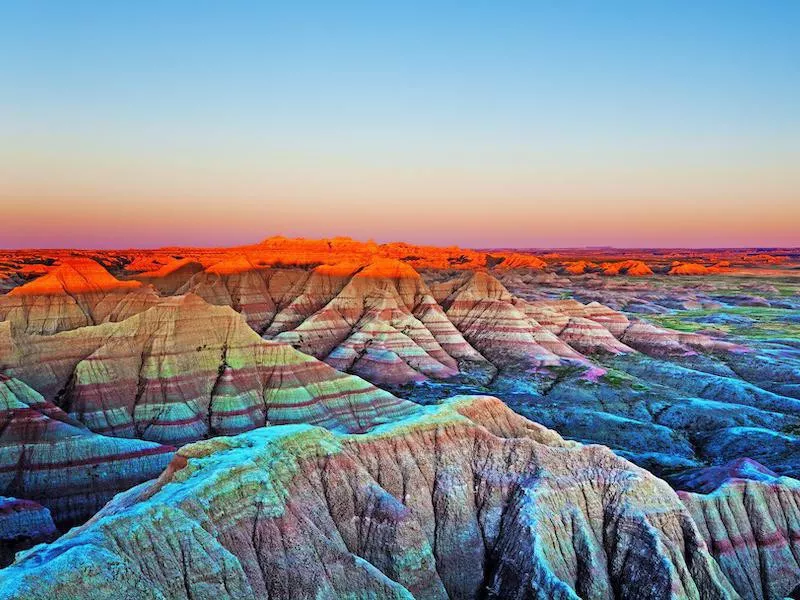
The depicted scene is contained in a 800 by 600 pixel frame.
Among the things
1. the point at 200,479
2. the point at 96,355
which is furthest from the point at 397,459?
the point at 96,355

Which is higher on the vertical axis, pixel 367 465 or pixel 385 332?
pixel 367 465

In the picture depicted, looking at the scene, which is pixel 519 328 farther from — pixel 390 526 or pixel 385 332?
pixel 390 526

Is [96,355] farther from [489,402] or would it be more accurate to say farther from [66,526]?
[489,402]

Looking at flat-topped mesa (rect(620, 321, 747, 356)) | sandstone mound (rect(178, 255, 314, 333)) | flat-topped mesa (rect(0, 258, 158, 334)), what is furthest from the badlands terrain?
sandstone mound (rect(178, 255, 314, 333))

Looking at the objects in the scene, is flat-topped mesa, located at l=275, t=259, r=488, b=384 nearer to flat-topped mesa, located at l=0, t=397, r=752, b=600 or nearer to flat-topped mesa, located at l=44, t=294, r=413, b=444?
flat-topped mesa, located at l=44, t=294, r=413, b=444

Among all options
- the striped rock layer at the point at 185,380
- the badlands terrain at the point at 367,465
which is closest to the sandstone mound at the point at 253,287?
the badlands terrain at the point at 367,465

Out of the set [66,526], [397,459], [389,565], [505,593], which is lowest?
[66,526]

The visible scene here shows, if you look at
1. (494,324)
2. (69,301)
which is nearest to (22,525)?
(69,301)
